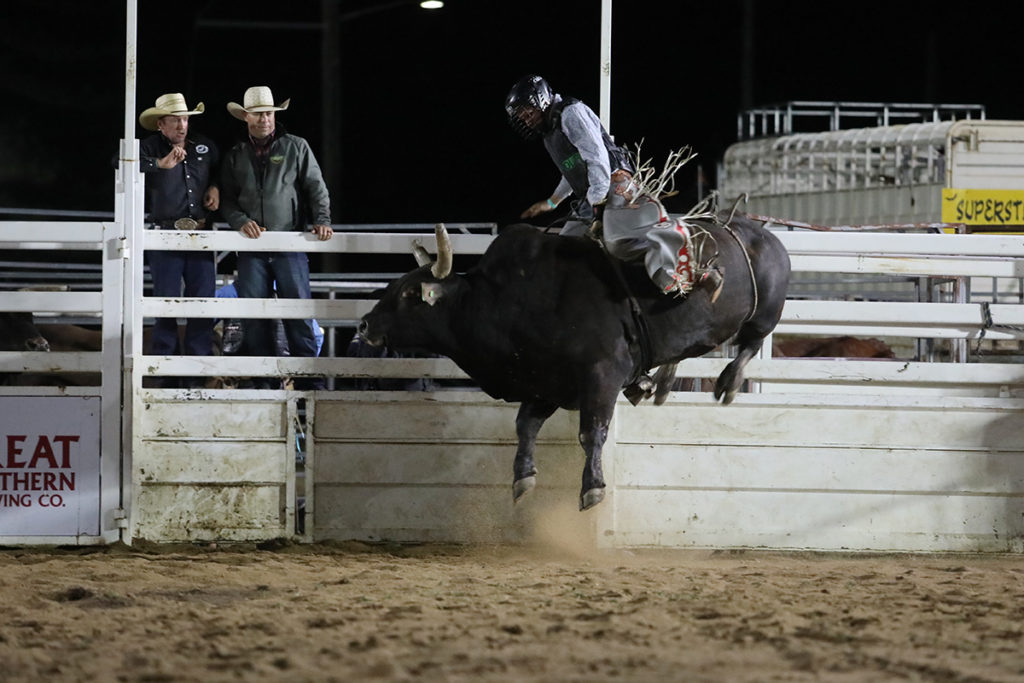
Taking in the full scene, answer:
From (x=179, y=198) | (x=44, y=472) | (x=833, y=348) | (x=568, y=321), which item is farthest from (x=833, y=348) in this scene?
(x=44, y=472)

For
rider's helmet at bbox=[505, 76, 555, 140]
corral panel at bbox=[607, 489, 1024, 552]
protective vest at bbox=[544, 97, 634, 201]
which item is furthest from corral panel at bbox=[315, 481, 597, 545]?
rider's helmet at bbox=[505, 76, 555, 140]

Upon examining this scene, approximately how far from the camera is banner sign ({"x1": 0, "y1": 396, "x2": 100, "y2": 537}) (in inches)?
294

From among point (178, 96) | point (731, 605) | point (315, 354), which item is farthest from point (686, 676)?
point (178, 96)

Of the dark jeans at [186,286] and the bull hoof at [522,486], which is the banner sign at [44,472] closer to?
the dark jeans at [186,286]

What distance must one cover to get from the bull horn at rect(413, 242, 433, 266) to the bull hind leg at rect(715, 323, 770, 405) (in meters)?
1.63

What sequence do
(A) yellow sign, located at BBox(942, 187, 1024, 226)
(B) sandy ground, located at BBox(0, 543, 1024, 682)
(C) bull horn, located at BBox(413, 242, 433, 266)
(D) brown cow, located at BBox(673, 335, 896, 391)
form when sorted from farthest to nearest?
(A) yellow sign, located at BBox(942, 187, 1024, 226), (D) brown cow, located at BBox(673, 335, 896, 391), (C) bull horn, located at BBox(413, 242, 433, 266), (B) sandy ground, located at BBox(0, 543, 1024, 682)

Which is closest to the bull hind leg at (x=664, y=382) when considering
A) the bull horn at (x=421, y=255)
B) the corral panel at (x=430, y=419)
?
the corral panel at (x=430, y=419)

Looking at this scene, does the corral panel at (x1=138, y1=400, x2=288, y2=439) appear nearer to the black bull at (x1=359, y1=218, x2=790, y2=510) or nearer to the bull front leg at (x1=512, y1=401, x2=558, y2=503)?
the black bull at (x1=359, y1=218, x2=790, y2=510)

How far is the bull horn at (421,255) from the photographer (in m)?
7.13

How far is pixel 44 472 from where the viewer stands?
748cm

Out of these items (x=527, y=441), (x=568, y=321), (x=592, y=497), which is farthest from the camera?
(x=527, y=441)

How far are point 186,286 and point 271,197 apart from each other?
76cm

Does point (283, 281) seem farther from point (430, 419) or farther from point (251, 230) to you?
point (430, 419)

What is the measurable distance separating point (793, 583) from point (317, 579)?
2.23m
